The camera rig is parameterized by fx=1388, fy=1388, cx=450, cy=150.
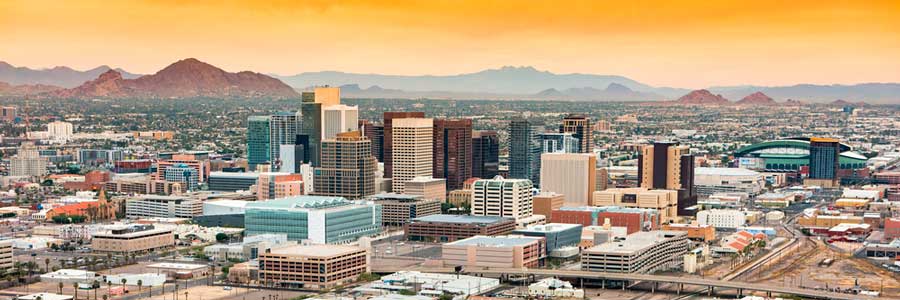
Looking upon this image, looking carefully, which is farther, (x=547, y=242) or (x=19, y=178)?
(x=19, y=178)

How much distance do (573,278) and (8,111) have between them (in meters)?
141

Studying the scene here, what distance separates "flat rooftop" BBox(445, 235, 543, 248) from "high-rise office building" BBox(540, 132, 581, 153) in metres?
38.4

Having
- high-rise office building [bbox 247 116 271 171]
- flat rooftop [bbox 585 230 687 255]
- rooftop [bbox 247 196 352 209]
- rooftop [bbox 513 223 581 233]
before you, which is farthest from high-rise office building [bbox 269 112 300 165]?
flat rooftop [bbox 585 230 687 255]

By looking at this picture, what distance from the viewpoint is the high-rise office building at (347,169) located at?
83.8 m

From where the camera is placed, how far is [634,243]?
207 feet

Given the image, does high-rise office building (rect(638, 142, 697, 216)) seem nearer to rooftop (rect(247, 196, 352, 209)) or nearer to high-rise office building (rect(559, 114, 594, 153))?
high-rise office building (rect(559, 114, 594, 153))

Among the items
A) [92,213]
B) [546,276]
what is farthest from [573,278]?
[92,213]

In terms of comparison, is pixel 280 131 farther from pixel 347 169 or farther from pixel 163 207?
pixel 163 207

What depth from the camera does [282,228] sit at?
228 feet

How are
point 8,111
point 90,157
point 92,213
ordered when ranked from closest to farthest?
point 92,213
point 90,157
point 8,111

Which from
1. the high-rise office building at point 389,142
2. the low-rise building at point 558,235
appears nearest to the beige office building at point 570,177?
the high-rise office building at point 389,142

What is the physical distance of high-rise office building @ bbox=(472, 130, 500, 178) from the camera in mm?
102250

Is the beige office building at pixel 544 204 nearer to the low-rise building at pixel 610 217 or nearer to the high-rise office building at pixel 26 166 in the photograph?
the low-rise building at pixel 610 217

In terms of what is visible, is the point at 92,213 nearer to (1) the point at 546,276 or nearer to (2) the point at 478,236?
(2) the point at 478,236
